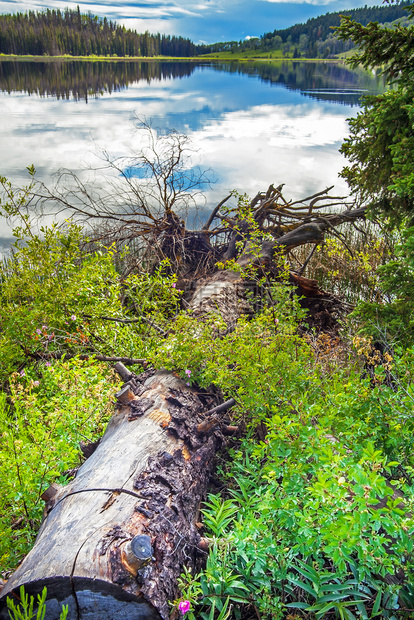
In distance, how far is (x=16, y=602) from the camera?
6.14 feet

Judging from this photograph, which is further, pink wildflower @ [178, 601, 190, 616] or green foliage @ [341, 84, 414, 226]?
green foliage @ [341, 84, 414, 226]

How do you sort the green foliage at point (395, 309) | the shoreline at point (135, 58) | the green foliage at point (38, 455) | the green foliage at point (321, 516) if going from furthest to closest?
the shoreline at point (135, 58)
the green foliage at point (395, 309)
the green foliage at point (38, 455)
the green foliage at point (321, 516)

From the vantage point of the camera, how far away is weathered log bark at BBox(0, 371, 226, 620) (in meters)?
1.79

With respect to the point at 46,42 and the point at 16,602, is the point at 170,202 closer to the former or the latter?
the point at 16,602

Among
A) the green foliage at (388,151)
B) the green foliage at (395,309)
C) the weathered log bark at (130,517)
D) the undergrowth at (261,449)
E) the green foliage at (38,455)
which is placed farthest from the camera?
the green foliage at (395,309)

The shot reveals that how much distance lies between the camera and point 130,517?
2.08 m

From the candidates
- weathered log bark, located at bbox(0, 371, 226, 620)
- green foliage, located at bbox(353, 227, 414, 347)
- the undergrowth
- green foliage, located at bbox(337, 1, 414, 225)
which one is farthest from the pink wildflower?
green foliage, located at bbox(337, 1, 414, 225)

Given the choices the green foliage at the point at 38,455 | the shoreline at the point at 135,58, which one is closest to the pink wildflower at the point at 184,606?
the green foliage at the point at 38,455

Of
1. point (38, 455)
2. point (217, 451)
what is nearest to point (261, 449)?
point (217, 451)

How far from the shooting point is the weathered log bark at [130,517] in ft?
5.86

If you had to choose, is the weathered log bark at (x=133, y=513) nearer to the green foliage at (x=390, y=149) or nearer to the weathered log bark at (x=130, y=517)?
the weathered log bark at (x=130, y=517)

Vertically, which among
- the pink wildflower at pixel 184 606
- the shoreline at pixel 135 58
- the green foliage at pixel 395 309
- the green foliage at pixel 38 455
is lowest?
the green foliage at pixel 38 455

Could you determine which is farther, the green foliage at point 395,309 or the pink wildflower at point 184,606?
the green foliage at point 395,309

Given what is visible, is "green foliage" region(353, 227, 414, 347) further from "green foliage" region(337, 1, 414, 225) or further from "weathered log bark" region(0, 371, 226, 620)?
"weathered log bark" region(0, 371, 226, 620)
